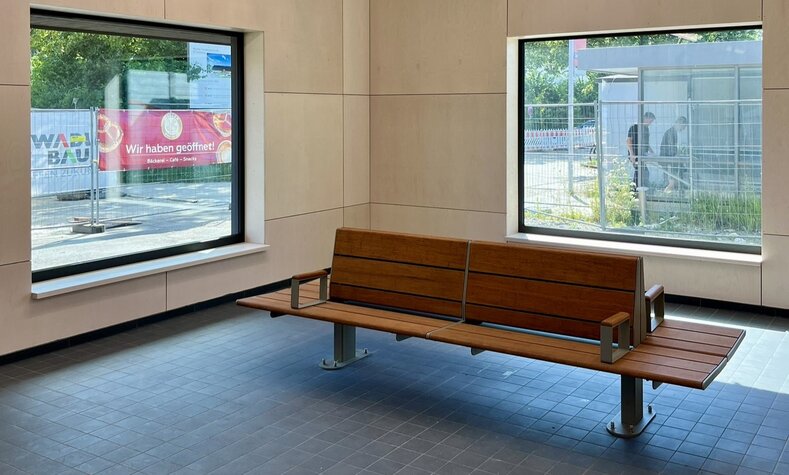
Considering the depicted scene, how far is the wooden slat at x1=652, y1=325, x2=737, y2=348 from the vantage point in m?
4.88

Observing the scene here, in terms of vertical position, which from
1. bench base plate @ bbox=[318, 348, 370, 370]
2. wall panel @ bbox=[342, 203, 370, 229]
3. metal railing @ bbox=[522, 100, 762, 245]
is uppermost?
metal railing @ bbox=[522, 100, 762, 245]

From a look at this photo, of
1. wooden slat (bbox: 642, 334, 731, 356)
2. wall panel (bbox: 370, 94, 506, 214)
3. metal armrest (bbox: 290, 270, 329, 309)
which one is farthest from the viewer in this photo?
wall panel (bbox: 370, 94, 506, 214)

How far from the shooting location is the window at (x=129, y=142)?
6820 millimetres

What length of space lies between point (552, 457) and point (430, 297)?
5.07ft

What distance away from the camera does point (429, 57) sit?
31.3ft

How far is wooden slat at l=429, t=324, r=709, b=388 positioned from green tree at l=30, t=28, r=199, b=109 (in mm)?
3767

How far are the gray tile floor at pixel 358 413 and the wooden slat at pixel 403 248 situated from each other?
0.83 meters

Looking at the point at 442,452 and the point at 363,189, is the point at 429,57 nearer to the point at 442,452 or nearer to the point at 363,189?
the point at 363,189

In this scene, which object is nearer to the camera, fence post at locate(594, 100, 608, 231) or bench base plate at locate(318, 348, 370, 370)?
bench base plate at locate(318, 348, 370, 370)

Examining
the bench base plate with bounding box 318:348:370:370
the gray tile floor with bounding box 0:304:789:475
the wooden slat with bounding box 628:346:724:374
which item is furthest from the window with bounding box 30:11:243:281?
the wooden slat with bounding box 628:346:724:374

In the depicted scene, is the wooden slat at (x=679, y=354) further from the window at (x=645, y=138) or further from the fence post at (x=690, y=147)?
the fence post at (x=690, y=147)

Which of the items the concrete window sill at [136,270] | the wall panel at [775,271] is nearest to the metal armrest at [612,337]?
the wall panel at [775,271]

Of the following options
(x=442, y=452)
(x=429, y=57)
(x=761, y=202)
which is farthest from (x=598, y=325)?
(x=429, y=57)

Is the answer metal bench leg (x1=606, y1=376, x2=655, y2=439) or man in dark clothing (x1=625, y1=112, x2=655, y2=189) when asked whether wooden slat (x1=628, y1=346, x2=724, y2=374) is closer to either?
metal bench leg (x1=606, y1=376, x2=655, y2=439)
